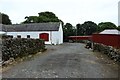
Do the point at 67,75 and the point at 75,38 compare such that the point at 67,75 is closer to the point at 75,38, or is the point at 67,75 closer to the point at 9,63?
the point at 9,63

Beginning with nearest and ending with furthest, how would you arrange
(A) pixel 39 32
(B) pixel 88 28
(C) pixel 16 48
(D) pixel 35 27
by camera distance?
1. (C) pixel 16 48
2. (A) pixel 39 32
3. (D) pixel 35 27
4. (B) pixel 88 28

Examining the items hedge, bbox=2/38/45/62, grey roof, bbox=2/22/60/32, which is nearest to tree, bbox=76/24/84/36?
grey roof, bbox=2/22/60/32

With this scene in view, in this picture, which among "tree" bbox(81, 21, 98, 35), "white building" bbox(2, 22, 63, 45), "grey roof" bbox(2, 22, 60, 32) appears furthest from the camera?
"tree" bbox(81, 21, 98, 35)

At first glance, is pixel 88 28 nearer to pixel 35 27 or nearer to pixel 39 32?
pixel 35 27

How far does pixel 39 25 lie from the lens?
44406mm

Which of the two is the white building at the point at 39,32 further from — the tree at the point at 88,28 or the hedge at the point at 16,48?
the tree at the point at 88,28

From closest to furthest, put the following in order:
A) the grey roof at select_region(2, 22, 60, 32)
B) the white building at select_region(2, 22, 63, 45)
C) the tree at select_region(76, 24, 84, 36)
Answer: the white building at select_region(2, 22, 63, 45) < the grey roof at select_region(2, 22, 60, 32) < the tree at select_region(76, 24, 84, 36)

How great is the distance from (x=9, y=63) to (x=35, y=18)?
44.1 metres

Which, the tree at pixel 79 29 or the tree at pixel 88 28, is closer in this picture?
the tree at pixel 88 28

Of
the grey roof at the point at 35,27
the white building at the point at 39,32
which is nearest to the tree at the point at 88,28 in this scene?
the grey roof at the point at 35,27

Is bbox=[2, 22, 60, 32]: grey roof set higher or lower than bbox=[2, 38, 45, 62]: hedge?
higher

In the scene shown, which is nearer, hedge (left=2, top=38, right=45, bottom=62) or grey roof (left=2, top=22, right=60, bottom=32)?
hedge (left=2, top=38, right=45, bottom=62)

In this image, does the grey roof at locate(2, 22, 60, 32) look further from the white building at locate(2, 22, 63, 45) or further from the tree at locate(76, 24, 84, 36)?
the tree at locate(76, 24, 84, 36)

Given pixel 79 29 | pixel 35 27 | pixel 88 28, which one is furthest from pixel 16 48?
pixel 79 29
